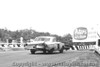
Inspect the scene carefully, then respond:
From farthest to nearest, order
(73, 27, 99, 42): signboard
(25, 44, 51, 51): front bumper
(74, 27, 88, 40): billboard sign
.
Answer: (74, 27, 88, 40): billboard sign
(73, 27, 99, 42): signboard
(25, 44, 51, 51): front bumper

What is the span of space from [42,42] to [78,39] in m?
23.0

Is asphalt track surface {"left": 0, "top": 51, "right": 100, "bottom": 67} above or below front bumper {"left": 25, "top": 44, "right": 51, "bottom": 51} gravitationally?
below

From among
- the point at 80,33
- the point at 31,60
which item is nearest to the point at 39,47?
the point at 31,60

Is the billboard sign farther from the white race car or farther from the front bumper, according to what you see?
the front bumper

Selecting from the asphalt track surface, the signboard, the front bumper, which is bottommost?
the asphalt track surface

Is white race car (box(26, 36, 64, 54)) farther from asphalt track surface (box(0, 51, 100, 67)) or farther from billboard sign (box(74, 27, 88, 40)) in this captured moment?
billboard sign (box(74, 27, 88, 40))

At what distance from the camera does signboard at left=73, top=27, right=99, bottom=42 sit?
1597 inches

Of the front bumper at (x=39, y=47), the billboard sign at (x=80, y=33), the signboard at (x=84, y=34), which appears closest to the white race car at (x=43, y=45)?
the front bumper at (x=39, y=47)

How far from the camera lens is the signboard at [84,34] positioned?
40.6m

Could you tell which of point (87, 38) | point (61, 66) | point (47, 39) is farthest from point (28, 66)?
point (87, 38)

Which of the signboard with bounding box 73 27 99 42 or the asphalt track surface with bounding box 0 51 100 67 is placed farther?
the signboard with bounding box 73 27 99 42

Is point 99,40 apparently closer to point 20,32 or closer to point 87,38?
point 87,38

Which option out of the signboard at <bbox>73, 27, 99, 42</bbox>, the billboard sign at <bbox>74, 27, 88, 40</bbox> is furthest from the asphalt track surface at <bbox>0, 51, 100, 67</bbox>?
the billboard sign at <bbox>74, 27, 88, 40</bbox>

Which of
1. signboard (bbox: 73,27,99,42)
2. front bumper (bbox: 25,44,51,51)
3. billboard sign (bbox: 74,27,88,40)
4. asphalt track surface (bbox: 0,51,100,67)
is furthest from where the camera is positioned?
billboard sign (bbox: 74,27,88,40)
